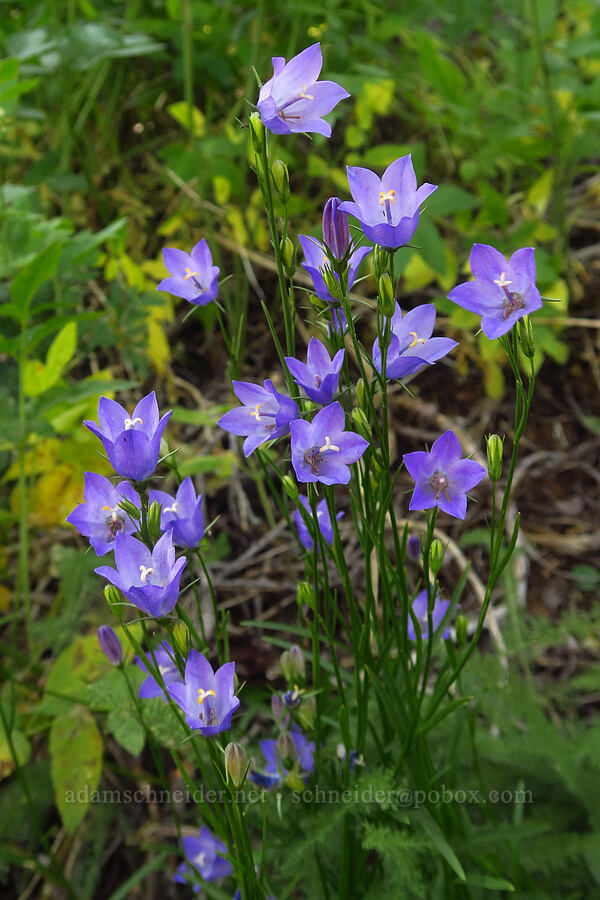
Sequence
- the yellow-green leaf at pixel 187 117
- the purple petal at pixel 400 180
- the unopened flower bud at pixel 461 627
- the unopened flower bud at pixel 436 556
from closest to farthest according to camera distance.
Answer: the purple petal at pixel 400 180, the unopened flower bud at pixel 436 556, the unopened flower bud at pixel 461 627, the yellow-green leaf at pixel 187 117

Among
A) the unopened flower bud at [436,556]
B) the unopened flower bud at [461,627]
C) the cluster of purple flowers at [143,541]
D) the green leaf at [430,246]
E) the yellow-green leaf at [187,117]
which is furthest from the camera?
the yellow-green leaf at [187,117]

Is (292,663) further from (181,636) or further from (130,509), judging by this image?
(130,509)

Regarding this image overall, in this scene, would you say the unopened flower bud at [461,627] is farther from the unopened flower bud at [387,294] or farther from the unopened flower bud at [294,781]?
the unopened flower bud at [387,294]

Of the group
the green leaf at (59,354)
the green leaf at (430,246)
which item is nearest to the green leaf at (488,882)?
the green leaf at (59,354)

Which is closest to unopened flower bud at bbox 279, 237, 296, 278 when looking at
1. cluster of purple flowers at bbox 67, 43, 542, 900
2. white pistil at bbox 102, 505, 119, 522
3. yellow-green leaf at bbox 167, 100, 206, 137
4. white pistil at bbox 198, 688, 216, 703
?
cluster of purple flowers at bbox 67, 43, 542, 900

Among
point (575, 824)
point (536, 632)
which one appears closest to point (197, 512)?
point (536, 632)

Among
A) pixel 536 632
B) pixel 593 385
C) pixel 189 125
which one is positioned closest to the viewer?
pixel 536 632

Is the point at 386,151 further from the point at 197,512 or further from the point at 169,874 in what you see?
the point at 169,874
